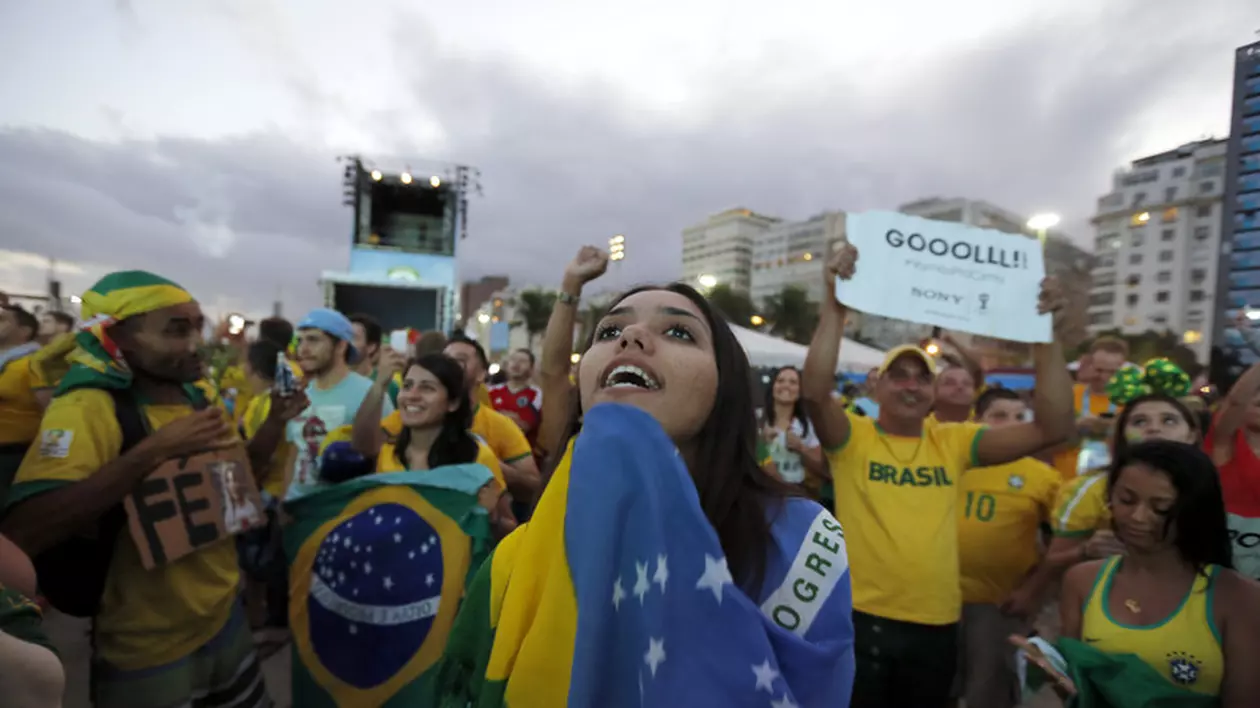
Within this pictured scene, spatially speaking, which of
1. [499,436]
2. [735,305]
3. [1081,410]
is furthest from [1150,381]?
[735,305]

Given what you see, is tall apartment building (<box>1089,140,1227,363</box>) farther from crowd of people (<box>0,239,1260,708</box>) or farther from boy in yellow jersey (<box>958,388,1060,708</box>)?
crowd of people (<box>0,239,1260,708</box>)

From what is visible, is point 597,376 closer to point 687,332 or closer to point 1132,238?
point 687,332

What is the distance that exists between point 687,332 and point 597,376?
0.70 feet

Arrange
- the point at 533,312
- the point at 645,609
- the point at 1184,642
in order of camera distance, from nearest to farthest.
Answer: the point at 645,609, the point at 1184,642, the point at 533,312

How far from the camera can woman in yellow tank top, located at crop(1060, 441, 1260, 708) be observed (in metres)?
1.83

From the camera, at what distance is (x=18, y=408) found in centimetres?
222

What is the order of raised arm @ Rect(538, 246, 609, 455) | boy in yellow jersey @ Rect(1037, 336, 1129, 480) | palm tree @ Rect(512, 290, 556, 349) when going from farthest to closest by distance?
palm tree @ Rect(512, 290, 556, 349) → boy in yellow jersey @ Rect(1037, 336, 1129, 480) → raised arm @ Rect(538, 246, 609, 455)

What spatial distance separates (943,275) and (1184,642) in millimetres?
1523

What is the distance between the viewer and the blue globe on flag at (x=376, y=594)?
2.77 meters

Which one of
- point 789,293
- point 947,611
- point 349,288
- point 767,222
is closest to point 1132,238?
point 789,293

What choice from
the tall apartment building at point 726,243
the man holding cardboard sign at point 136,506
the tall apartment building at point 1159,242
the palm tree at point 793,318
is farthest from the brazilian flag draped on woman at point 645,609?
the tall apartment building at point 726,243

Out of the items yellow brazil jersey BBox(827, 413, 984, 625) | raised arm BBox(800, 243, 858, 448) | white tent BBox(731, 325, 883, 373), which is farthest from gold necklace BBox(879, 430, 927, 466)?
white tent BBox(731, 325, 883, 373)

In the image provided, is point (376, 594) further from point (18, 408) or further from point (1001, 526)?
point (1001, 526)

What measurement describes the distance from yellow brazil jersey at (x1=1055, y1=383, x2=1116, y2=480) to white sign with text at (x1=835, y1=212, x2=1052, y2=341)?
5.72 feet
